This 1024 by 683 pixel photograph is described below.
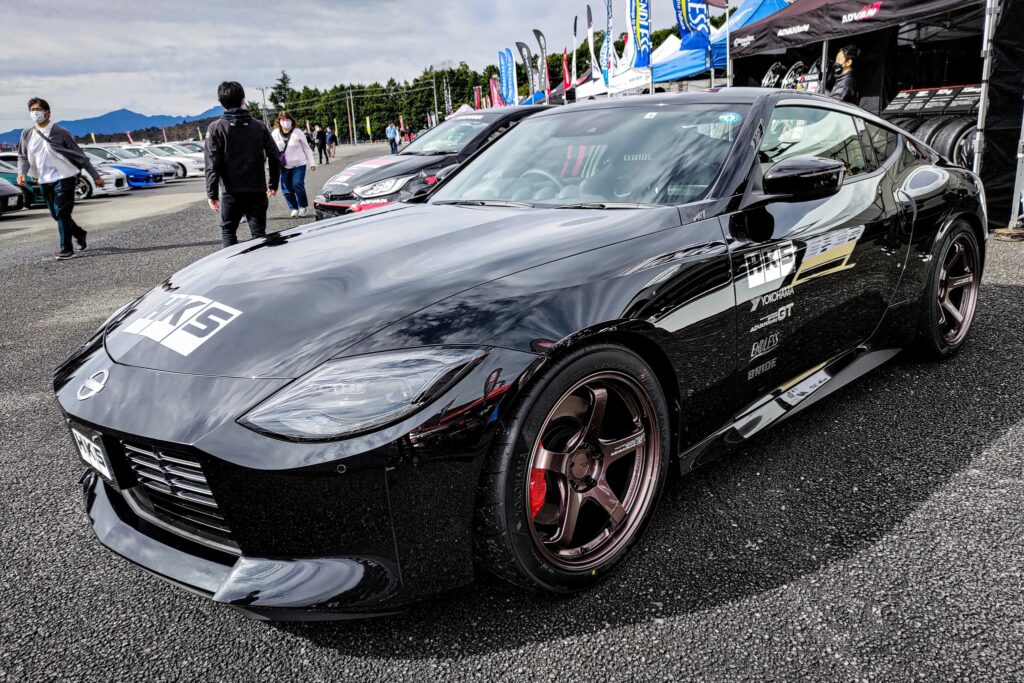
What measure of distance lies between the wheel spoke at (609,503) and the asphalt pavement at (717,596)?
6.1 inches

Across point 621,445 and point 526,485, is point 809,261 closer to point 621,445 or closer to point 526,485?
point 621,445

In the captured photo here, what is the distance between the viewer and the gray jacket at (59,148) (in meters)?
8.16

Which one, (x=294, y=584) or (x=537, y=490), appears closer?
(x=294, y=584)

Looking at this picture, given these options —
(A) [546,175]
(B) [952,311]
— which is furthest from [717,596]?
(B) [952,311]

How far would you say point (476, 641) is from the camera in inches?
72.7

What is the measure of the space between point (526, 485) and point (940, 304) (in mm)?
2805

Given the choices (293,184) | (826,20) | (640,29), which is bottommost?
(293,184)

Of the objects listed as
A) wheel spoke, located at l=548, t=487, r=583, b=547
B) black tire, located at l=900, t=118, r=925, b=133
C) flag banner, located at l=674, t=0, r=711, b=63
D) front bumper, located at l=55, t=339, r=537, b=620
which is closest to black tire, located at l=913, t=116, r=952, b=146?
black tire, located at l=900, t=118, r=925, b=133

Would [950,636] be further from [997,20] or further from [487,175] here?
[997,20]

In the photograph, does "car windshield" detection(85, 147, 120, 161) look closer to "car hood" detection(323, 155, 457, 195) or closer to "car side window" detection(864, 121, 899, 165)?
"car hood" detection(323, 155, 457, 195)

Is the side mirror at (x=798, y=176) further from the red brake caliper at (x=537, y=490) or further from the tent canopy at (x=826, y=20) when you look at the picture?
the tent canopy at (x=826, y=20)

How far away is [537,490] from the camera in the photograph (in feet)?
6.42

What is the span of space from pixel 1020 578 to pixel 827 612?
1.97ft

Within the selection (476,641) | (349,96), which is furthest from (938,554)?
(349,96)
